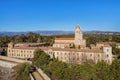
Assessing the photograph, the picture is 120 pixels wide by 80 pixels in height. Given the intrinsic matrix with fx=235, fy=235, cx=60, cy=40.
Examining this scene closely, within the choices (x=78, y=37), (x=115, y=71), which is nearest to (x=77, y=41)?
(x=78, y=37)

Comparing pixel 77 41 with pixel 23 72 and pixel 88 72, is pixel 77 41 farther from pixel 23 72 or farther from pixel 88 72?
pixel 88 72

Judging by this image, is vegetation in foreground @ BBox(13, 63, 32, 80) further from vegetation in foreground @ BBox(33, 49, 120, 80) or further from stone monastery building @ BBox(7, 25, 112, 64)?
stone monastery building @ BBox(7, 25, 112, 64)

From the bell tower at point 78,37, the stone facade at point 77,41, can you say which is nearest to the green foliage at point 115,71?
the stone facade at point 77,41

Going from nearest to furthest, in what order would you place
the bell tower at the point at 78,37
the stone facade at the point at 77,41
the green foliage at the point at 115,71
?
the green foliage at the point at 115,71 < the stone facade at the point at 77,41 < the bell tower at the point at 78,37

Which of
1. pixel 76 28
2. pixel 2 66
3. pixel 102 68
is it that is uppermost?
pixel 76 28

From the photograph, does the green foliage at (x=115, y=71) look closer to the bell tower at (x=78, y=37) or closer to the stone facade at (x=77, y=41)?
the stone facade at (x=77, y=41)

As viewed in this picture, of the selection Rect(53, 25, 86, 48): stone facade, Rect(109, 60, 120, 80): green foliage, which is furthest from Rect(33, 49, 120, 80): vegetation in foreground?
Rect(53, 25, 86, 48): stone facade

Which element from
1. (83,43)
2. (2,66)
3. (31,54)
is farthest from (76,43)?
(2,66)

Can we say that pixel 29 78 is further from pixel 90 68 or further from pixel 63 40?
pixel 63 40

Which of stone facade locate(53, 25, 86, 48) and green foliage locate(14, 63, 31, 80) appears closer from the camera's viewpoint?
green foliage locate(14, 63, 31, 80)

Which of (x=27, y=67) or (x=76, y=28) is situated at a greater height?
(x=76, y=28)

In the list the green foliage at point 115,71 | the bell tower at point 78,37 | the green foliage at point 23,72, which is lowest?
the green foliage at point 23,72
